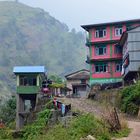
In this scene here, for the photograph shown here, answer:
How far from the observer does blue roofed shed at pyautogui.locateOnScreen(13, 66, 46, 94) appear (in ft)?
143

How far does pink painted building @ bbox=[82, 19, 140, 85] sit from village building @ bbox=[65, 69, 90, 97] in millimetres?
10823

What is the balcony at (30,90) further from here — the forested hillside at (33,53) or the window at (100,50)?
the forested hillside at (33,53)

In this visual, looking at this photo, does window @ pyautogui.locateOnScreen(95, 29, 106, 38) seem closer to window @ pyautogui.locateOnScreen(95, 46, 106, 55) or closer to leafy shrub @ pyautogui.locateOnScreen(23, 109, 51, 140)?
window @ pyautogui.locateOnScreen(95, 46, 106, 55)

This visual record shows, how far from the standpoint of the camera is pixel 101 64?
50156 millimetres

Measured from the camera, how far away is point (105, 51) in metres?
49.7

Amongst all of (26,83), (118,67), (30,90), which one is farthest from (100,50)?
(30,90)

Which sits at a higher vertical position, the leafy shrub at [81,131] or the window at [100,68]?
the window at [100,68]

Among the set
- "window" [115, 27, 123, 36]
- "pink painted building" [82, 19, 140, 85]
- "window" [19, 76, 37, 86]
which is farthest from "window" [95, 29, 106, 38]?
"window" [19, 76, 37, 86]

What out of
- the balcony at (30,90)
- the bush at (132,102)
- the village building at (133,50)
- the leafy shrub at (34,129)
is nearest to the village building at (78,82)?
the balcony at (30,90)

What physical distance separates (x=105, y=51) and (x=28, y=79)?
36.7ft

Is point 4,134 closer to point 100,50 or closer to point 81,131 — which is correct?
point 81,131

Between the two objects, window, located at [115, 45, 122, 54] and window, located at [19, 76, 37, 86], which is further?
window, located at [115, 45, 122, 54]

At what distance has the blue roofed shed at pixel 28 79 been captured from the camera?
43688 mm

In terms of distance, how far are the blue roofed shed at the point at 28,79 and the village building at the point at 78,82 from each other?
57.2 feet
